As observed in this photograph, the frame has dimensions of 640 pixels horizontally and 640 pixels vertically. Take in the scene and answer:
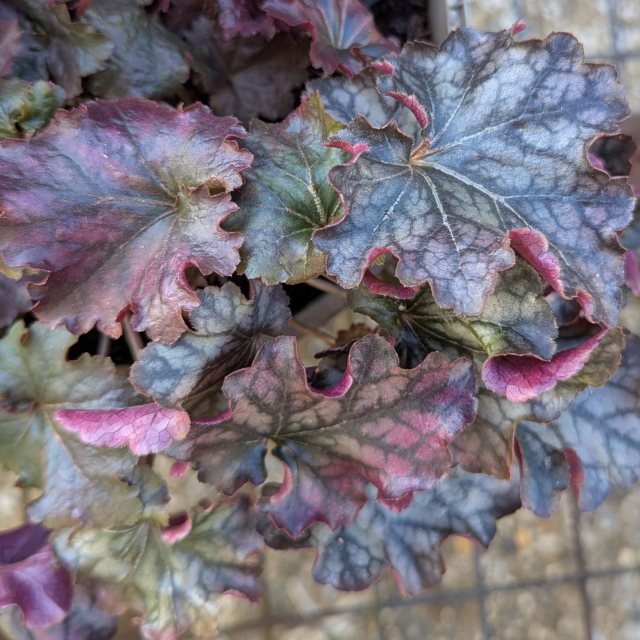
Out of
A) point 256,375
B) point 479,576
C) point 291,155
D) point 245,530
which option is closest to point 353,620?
point 479,576

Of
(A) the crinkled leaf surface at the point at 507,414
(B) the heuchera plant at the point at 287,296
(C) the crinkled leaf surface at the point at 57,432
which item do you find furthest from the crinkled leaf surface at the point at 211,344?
(A) the crinkled leaf surface at the point at 507,414

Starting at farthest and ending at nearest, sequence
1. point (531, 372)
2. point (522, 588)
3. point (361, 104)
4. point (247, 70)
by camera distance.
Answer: point (522, 588) → point (247, 70) → point (361, 104) → point (531, 372)

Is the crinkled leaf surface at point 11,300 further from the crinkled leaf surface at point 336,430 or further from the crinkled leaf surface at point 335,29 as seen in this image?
the crinkled leaf surface at point 335,29

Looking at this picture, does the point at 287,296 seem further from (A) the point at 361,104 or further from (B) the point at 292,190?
(A) the point at 361,104

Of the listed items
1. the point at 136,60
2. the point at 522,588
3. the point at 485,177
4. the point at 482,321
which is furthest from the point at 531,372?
the point at 522,588

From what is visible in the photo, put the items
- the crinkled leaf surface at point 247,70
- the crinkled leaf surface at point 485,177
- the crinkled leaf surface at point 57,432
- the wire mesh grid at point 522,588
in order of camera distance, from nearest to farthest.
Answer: the crinkled leaf surface at point 485,177, the crinkled leaf surface at point 57,432, the crinkled leaf surface at point 247,70, the wire mesh grid at point 522,588

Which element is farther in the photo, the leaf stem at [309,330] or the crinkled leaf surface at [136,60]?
the leaf stem at [309,330]

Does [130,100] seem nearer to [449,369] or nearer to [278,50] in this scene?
[278,50]
